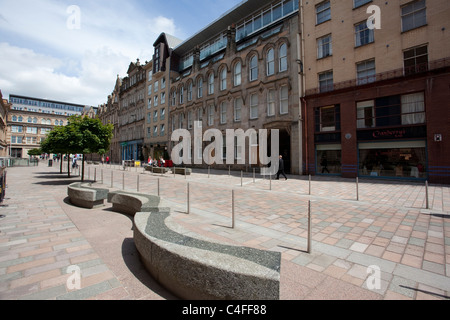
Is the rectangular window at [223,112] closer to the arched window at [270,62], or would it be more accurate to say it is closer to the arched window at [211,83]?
the arched window at [211,83]

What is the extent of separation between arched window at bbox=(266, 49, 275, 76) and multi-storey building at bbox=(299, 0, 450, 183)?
10.7 ft

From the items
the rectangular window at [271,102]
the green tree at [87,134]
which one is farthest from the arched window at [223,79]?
the green tree at [87,134]

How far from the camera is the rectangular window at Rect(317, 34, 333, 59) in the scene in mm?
18875

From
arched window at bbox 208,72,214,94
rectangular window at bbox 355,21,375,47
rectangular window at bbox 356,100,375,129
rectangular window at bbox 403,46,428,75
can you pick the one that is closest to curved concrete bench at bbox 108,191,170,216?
rectangular window at bbox 356,100,375,129

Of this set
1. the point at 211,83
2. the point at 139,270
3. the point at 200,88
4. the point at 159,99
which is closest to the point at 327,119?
the point at 211,83

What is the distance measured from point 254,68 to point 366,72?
36.7 feet

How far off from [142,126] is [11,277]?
44491mm

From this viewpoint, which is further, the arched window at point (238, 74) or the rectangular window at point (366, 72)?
the arched window at point (238, 74)

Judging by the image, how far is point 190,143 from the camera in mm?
32000

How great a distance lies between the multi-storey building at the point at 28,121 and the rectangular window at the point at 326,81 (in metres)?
74.0

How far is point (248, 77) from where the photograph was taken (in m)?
24.2

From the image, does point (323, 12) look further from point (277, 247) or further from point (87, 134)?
point (277, 247)

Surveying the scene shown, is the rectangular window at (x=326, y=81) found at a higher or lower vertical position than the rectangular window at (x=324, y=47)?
lower

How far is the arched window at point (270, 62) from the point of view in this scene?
22062 millimetres
